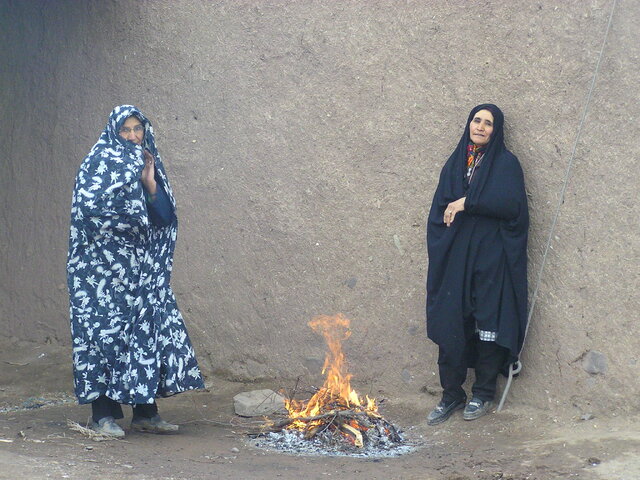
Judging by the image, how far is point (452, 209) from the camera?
516cm

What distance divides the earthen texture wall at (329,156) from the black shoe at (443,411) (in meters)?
0.21

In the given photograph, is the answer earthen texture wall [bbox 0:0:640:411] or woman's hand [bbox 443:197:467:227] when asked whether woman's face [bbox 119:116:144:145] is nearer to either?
earthen texture wall [bbox 0:0:640:411]

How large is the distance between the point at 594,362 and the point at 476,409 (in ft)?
2.20

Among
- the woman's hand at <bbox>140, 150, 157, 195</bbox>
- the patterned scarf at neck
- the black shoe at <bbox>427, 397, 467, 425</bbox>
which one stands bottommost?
the black shoe at <bbox>427, 397, 467, 425</bbox>

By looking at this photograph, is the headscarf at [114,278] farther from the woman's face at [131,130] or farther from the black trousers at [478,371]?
the black trousers at [478,371]

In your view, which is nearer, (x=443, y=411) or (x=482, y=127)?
(x=482, y=127)

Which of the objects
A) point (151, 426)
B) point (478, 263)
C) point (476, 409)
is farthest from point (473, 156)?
point (151, 426)

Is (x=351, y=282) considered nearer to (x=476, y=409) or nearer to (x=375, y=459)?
(x=476, y=409)

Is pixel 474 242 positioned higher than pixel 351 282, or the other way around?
pixel 474 242

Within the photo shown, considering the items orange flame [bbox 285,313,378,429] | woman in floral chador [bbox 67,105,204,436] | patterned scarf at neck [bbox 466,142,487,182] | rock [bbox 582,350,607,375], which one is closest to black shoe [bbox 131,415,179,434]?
woman in floral chador [bbox 67,105,204,436]

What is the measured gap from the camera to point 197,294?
6.59m

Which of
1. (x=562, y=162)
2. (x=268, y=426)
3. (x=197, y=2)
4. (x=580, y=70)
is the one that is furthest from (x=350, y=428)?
(x=197, y=2)

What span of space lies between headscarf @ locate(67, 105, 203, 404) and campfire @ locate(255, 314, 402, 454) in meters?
0.70

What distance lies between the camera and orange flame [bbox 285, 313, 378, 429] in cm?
530
